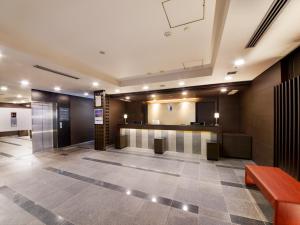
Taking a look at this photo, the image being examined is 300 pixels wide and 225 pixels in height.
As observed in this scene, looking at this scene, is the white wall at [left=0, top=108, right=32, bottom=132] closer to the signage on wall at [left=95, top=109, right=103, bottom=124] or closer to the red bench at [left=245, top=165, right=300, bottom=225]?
the signage on wall at [left=95, top=109, right=103, bottom=124]

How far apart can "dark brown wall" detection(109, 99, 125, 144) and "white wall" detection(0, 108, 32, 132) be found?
9.87 meters

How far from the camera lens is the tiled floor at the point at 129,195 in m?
2.33

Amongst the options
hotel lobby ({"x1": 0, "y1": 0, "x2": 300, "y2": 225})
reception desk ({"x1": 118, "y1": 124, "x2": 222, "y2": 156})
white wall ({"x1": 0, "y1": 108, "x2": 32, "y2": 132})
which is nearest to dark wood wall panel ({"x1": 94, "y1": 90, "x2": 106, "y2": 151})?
reception desk ({"x1": 118, "y1": 124, "x2": 222, "y2": 156})

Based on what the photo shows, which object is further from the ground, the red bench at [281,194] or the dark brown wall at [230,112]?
the dark brown wall at [230,112]

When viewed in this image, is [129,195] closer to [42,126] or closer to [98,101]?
[98,101]

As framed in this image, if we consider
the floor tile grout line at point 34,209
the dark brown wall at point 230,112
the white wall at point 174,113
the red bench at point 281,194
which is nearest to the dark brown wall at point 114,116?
the white wall at point 174,113

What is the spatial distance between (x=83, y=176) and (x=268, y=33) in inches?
209

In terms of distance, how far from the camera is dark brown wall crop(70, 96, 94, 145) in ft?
27.7

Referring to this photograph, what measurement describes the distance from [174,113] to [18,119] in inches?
553

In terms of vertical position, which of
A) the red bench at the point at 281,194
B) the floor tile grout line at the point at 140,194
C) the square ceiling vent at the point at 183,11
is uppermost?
the square ceiling vent at the point at 183,11

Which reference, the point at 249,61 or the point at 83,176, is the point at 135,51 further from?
the point at 83,176

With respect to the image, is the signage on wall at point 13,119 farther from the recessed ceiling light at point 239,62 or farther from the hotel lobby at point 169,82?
the recessed ceiling light at point 239,62

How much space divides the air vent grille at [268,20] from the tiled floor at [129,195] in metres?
3.09

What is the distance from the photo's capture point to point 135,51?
11.5 feet
